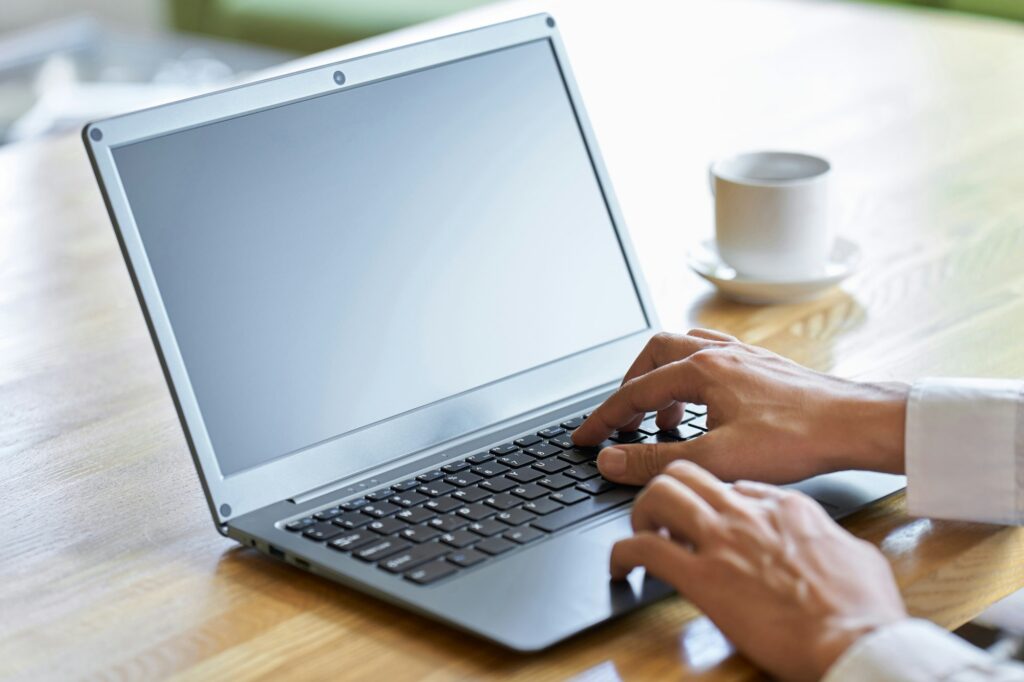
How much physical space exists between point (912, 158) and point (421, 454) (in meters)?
0.92

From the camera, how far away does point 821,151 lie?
5.38ft

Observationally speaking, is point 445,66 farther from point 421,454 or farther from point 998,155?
point 998,155

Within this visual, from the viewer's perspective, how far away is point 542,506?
860 mm

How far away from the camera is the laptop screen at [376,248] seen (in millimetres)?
904

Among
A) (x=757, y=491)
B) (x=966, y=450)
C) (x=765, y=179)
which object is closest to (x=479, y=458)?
(x=757, y=491)

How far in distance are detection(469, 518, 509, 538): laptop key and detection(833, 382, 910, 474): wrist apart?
0.77 feet

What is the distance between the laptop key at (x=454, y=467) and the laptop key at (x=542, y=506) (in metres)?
0.08

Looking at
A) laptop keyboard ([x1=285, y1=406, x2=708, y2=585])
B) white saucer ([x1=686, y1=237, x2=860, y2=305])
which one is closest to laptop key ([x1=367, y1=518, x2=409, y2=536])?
laptop keyboard ([x1=285, y1=406, x2=708, y2=585])

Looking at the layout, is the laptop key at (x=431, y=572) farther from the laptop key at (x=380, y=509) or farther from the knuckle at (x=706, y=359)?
the knuckle at (x=706, y=359)

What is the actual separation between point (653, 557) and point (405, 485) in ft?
0.73

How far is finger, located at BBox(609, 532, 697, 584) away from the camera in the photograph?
0.74 metres

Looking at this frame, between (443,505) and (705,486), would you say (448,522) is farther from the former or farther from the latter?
(705,486)

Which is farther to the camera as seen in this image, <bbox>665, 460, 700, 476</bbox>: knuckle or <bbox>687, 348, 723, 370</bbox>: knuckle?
<bbox>687, 348, 723, 370</bbox>: knuckle

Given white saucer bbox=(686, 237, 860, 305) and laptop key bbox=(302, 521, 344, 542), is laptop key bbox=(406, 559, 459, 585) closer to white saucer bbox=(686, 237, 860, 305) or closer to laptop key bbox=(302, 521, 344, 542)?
laptop key bbox=(302, 521, 344, 542)
